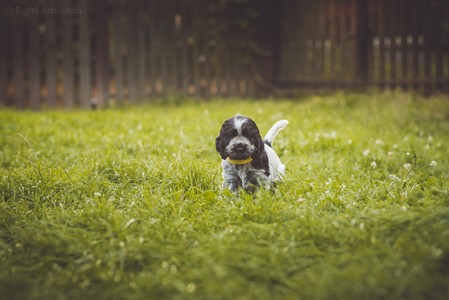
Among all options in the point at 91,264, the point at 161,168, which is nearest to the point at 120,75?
the point at 161,168

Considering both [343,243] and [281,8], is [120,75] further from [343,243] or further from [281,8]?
[343,243]

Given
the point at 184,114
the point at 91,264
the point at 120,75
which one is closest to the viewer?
the point at 91,264

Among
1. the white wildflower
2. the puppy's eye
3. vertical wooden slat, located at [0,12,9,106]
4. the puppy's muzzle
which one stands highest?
vertical wooden slat, located at [0,12,9,106]

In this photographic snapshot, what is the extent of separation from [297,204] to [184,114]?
4.52m

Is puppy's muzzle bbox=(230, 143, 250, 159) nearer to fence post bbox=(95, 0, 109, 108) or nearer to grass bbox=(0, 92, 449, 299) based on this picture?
grass bbox=(0, 92, 449, 299)

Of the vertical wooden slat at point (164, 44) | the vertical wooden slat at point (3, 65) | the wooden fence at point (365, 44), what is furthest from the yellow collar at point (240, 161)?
the wooden fence at point (365, 44)

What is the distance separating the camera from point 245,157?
3.08m

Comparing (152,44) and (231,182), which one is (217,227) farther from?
(152,44)

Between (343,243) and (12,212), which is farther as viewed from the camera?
(12,212)

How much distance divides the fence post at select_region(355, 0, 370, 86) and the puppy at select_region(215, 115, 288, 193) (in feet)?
23.8

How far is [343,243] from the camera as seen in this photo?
7.89ft

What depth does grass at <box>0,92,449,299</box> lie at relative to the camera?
208cm

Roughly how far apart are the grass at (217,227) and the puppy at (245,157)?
0.45ft

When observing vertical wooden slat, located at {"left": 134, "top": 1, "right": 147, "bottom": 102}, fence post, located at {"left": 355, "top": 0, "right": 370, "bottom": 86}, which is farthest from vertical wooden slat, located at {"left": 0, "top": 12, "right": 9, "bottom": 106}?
fence post, located at {"left": 355, "top": 0, "right": 370, "bottom": 86}
